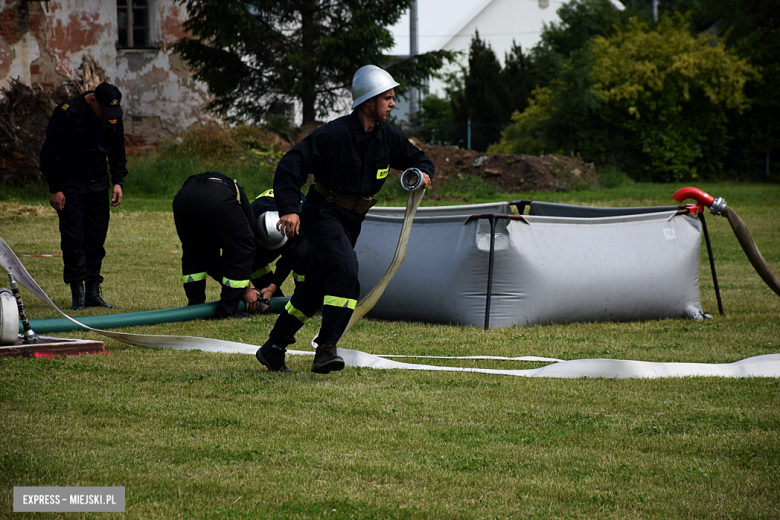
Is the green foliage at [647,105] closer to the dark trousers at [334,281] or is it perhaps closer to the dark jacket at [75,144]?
the dark jacket at [75,144]

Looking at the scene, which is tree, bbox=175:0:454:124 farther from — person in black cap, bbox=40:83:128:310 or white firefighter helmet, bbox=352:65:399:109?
white firefighter helmet, bbox=352:65:399:109

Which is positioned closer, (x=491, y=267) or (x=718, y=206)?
(x=491, y=267)

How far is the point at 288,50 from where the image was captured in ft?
73.8

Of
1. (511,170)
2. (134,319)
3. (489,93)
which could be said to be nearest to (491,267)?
(134,319)

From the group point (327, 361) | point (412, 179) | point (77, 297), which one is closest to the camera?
point (327, 361)

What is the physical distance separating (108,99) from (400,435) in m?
5.06

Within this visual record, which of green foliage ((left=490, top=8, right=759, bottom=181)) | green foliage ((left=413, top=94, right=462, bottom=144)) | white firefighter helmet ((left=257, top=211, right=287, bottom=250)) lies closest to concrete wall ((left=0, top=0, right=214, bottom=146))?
green foliage ((left=413, top=94, right=462, bottom=144))

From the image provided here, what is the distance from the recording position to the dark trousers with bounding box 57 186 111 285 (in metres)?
7.41

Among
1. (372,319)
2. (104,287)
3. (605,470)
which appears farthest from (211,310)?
(605,470)

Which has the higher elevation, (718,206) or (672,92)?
(672,92)

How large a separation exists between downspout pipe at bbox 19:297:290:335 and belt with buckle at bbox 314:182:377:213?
247 centimetres

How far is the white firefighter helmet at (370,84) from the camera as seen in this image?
4.60 meters

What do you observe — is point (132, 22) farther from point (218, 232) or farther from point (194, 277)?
point (218, 232)

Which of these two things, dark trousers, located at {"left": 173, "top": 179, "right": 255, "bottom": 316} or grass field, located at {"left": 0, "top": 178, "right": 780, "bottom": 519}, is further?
dark trousers, located at {"left": 173, "top": 179, "right": 255, "bottom": 316}
